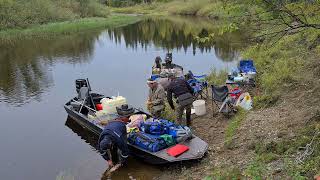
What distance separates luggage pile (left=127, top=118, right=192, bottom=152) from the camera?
32.3ft

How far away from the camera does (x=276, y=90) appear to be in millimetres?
12789

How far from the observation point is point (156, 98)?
12.2 m

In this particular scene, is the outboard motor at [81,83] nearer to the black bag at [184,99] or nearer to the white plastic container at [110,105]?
the white plastic container at [110,105]

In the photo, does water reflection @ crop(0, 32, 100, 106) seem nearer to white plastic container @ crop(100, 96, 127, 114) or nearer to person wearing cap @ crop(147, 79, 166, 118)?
white plastic container @ crop(100, 96, 127, 114)

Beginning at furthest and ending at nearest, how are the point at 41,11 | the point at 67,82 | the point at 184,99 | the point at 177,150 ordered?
the point at 41,11, the point at 67,82, the point at 184,99, the point at 177,150

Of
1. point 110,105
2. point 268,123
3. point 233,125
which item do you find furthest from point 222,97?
point 110,105

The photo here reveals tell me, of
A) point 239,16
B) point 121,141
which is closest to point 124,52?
point 121,141

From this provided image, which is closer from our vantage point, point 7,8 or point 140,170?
point 140,170

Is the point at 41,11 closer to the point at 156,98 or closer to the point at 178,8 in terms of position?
the point at 178,8

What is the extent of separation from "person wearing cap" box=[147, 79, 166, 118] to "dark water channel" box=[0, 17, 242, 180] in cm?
214

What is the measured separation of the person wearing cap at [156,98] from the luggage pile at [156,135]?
1.48 meters

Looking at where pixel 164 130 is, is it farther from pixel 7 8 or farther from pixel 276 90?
pixel 7 8

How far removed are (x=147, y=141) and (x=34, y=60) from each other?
20.7 metres

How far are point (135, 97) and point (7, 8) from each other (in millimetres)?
33417
